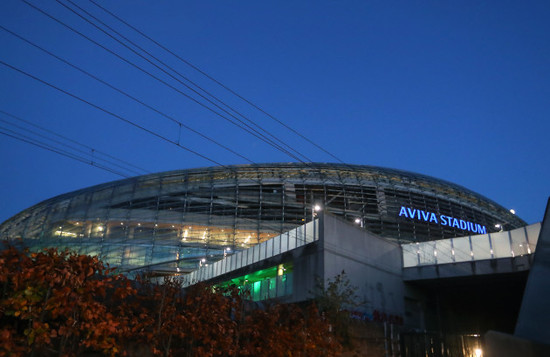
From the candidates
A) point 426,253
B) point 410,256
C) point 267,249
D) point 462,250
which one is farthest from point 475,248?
point 267,249

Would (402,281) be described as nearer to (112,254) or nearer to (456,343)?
(456,343)

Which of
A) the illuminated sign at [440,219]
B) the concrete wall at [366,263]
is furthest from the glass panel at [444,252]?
the illuminated sign at [440,219]

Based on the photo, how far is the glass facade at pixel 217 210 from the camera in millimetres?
44219

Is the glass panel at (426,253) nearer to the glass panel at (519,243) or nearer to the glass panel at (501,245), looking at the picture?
the glass panel at (501,245)

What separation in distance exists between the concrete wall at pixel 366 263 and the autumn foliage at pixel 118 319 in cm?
864

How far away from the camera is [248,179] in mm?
49750

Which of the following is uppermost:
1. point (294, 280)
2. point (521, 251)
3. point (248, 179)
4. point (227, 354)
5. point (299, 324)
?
point (248, 179)

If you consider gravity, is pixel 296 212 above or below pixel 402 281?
above

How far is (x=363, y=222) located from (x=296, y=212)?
797 cm

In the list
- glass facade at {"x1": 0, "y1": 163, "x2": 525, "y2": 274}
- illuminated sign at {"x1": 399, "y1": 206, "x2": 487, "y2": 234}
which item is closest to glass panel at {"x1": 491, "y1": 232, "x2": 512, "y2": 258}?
glass facade at {"x1": 0, "y1": 163, "x2": 525, "y2": 274}

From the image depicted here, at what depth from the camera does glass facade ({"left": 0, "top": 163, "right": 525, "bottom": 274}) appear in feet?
145

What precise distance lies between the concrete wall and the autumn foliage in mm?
8637

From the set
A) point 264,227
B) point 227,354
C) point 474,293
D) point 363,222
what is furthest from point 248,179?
point 227,354

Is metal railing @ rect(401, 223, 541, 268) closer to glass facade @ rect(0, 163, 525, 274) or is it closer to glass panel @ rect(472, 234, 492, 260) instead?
glass panel @ rect(472, 234, 492, 260)
